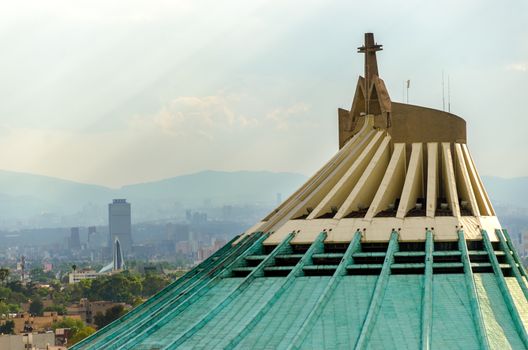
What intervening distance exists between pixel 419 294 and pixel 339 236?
184 inches

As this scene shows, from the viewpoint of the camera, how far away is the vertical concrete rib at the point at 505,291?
4472 centimetres

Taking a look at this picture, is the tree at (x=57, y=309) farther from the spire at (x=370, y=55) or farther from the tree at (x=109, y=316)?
the spire at (x=370, y=55)

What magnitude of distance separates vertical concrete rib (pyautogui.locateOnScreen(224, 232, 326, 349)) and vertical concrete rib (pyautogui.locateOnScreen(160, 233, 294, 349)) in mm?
1158

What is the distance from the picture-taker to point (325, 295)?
4672cm

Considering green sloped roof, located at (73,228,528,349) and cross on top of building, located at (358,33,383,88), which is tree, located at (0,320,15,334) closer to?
cross on top of building, located at (358,33,383,88)

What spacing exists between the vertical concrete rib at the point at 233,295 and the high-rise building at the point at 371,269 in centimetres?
4

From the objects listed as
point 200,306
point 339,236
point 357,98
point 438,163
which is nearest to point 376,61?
point 357,98

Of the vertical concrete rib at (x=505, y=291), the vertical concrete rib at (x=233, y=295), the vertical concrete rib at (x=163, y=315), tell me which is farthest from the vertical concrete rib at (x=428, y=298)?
the vertical concrete rib at (x=163, y=315)

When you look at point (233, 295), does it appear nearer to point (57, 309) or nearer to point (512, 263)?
point (512, 263)

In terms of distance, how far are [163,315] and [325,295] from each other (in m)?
5.34

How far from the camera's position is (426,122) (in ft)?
192

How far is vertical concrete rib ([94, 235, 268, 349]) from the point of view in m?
47.3

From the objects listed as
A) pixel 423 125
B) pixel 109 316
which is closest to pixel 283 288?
pixel 423 125

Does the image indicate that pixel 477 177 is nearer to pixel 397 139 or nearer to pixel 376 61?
pixel 397 139
